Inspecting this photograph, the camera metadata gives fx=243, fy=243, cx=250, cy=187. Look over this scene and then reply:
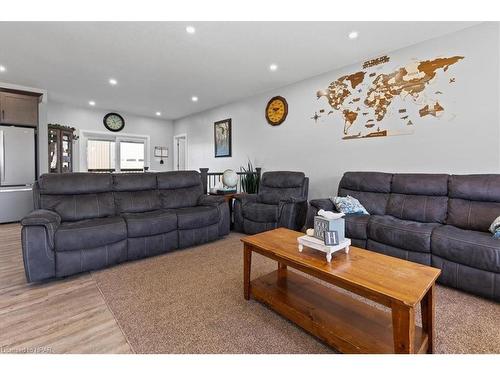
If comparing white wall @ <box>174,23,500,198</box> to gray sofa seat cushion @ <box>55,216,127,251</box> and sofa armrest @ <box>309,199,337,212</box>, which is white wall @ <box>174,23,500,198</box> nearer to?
sofa armrest @ <box>309,199,337,212</box>

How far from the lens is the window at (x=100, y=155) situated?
6355 millimetres

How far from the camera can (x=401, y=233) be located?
2377 millimetres

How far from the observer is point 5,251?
3.00 m

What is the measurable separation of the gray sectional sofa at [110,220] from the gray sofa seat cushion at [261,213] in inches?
14.0

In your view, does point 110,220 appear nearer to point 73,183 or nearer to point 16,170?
point 73,183

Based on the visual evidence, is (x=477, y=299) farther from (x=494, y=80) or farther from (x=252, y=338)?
(x=494, y=80)

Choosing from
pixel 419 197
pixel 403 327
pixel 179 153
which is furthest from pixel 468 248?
pixel 179 153

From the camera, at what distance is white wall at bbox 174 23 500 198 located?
259 cm

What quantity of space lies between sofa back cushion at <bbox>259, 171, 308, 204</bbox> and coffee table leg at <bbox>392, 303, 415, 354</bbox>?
265 centimetres

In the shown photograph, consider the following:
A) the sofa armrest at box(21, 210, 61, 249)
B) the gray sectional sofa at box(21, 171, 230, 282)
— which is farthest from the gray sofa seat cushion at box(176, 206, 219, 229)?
the sofa armrest at box(21, 210, 61, 249)

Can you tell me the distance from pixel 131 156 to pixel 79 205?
15.2 ft
